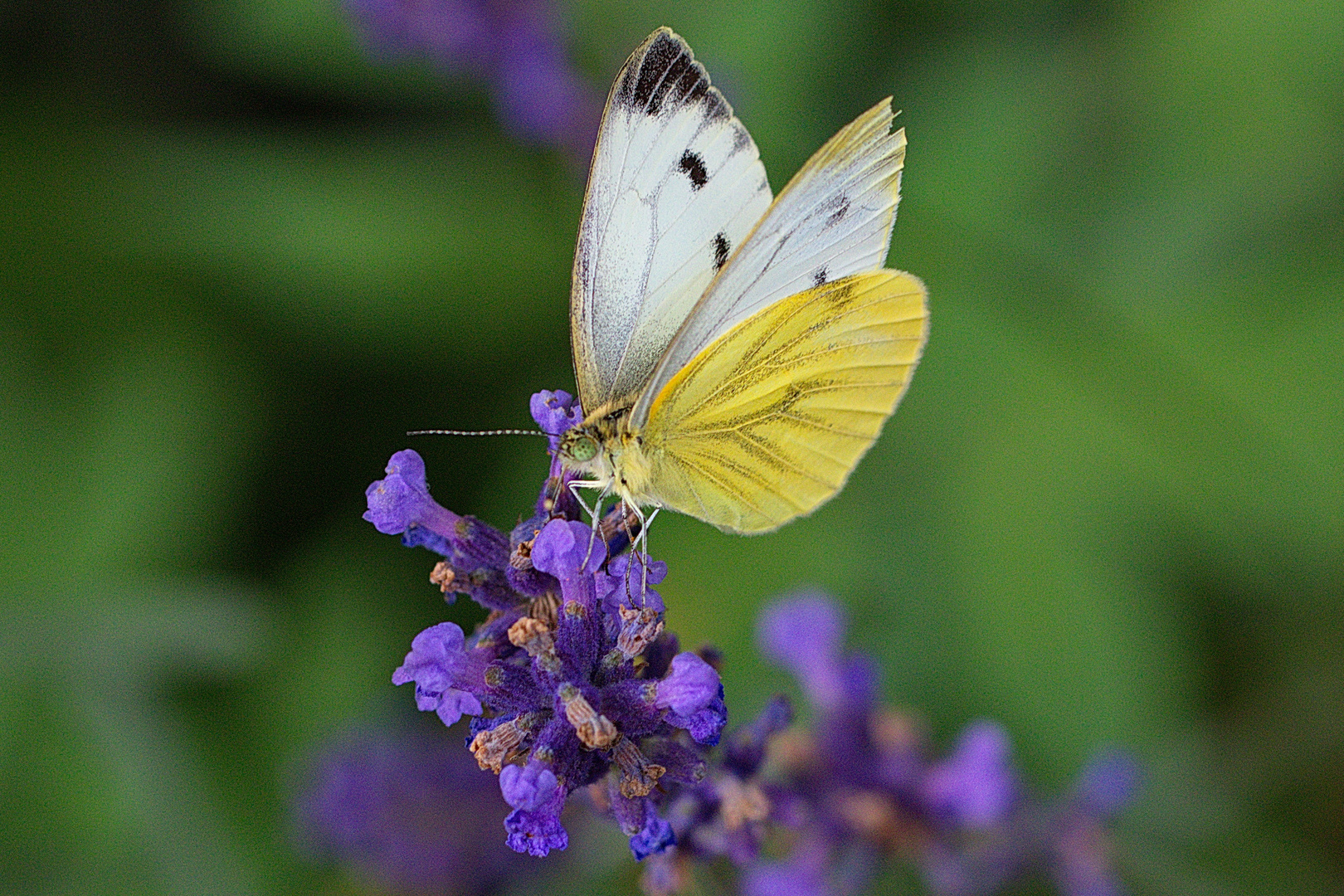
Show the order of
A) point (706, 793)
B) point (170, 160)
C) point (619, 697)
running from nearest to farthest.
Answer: point (619, 697) → point (706, 793) → point (170, 160)

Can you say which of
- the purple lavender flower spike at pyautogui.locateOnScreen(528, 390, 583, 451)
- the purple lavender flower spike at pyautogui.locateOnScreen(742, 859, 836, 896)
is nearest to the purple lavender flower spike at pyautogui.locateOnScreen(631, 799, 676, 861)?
the purple lavender flower spike at pyautogui.locateOnScreen(528, 390, 583, 451)

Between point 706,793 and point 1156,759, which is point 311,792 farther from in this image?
point 1156,759

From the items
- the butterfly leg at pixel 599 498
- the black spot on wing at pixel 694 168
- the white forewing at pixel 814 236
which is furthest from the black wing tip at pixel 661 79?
the butterfly leg at pixel 599 498

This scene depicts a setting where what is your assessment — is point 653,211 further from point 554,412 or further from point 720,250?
point 554,412

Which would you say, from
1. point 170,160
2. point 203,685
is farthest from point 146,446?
point 170,160

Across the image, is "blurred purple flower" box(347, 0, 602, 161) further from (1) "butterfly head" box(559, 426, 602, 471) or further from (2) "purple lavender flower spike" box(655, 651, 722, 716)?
(2) "purple lavender flower spike" box(655, 651, 722, 716)

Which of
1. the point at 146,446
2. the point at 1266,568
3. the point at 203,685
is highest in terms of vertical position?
the point at 146,446
